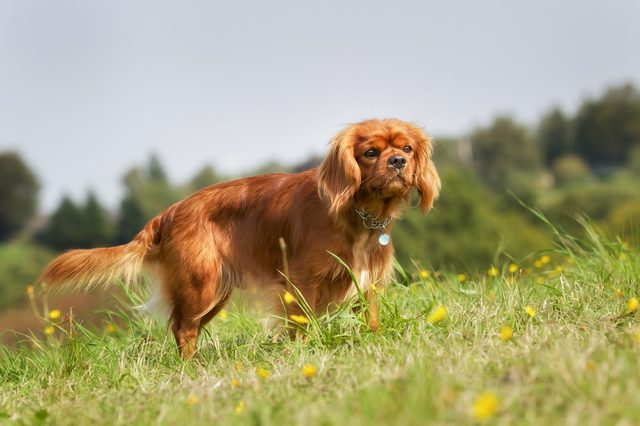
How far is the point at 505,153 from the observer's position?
73.3 metres

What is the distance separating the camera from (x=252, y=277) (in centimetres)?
477

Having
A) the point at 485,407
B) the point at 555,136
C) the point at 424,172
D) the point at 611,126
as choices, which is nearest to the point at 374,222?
the point at 424,172

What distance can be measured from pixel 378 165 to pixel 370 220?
1.08 ft

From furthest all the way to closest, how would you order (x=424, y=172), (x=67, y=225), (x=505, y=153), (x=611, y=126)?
(x=505, y=153) < (x=611, y=126) < (x=67, y=225) < (x=424, y=172)

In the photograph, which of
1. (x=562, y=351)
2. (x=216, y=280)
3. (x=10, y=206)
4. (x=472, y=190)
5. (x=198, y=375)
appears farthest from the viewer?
(x=10, y=206)

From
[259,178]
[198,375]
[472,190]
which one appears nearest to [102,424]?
[198,375]

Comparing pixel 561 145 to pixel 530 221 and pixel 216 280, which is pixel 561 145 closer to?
pixel 530 221

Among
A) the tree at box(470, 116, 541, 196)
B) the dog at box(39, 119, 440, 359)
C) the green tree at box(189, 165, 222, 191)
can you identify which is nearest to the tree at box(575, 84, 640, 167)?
the tree at box(470, 116, 541, 196)

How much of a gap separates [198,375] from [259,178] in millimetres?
1641

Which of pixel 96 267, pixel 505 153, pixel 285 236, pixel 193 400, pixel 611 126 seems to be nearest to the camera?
pixel 193 400

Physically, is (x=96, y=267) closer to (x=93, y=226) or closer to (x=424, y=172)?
(x=424, y=172)

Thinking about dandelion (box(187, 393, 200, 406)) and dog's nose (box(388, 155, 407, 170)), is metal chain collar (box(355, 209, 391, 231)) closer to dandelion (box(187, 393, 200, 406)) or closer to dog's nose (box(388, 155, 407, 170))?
dog's nose (box(388, 155, 407, 170))

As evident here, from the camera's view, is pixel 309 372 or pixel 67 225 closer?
pixel 309 372

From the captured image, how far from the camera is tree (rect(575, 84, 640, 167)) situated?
227 feet
